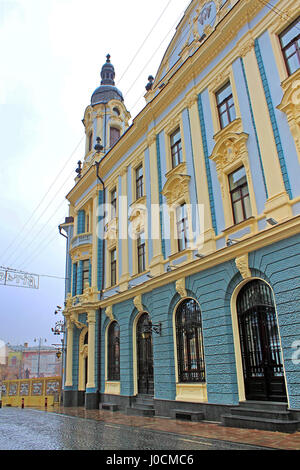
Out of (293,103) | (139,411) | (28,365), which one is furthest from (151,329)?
(28,365)

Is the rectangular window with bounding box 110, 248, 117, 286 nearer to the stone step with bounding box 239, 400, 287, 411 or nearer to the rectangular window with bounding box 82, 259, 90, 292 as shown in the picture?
the rectangular window with bounding box 82, 259, 90, 292

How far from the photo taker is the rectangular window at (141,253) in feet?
60.8

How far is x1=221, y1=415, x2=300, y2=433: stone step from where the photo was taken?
9180 millimetres

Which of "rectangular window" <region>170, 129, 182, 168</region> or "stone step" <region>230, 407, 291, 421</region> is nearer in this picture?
"stone step" <region>230, 407, 291, 421</region>

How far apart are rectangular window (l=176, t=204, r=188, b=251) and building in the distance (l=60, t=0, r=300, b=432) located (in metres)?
0.07

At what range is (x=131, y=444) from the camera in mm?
8758

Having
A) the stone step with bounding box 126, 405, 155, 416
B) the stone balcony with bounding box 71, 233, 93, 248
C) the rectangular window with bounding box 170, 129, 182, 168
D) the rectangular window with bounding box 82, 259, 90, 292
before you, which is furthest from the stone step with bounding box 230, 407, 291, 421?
the stone balcony with bounding box 71, 233, 93, 248

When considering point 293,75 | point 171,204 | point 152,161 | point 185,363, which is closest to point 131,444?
point 185,363

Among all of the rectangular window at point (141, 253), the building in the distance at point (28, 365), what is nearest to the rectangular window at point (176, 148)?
the rectangular window at point (141, 253)

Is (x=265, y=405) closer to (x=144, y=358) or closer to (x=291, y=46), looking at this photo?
(x=144, y=358)

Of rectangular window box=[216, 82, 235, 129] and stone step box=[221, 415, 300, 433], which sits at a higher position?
rectangular window box=[216, 82, 235, 129]

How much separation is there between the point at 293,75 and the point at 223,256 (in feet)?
20.0

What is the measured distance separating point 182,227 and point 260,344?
19.7ft

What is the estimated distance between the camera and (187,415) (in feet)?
42.1
